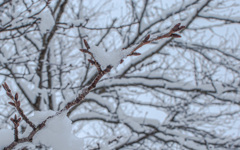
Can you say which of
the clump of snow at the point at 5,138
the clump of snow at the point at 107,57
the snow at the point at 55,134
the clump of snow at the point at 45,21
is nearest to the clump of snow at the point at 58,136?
the snow at the point at 55,134

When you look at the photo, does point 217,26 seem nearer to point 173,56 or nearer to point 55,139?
point 173,56

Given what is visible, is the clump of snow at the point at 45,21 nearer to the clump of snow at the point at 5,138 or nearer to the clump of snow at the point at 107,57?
the clump of snow at the point at 5,138

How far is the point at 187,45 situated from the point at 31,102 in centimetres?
354

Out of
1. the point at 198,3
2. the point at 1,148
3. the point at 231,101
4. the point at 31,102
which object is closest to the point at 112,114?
the point at 31,102

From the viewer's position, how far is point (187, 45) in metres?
4.76

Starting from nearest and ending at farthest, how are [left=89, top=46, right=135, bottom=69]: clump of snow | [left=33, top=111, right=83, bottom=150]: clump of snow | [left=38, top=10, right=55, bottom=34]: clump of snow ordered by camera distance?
1. [left=89, top=46, right=135, bottom=69]: clump of snow
2. [left=33, top=111, right=83, bottom=150]: clump of snow
3. [left=38, top=10, right=55, bottom=34]: clump of snow

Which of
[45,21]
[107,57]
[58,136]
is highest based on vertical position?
[45,21]

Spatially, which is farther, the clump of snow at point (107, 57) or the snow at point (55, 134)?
the snow at point (55, 134)

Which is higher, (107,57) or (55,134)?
(107,57)

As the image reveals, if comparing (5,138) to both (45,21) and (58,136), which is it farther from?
(45,21)

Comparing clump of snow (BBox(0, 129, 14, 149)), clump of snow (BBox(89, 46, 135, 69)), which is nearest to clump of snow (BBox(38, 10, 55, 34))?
clump of snow (BBox(0, 129, 14, 149))

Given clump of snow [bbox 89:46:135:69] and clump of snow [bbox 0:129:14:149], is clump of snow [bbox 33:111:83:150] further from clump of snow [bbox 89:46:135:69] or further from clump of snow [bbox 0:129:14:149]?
clump of snow [bbox 89:46:135:69]

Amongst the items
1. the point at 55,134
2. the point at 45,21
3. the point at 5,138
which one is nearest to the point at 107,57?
the point at 55,134

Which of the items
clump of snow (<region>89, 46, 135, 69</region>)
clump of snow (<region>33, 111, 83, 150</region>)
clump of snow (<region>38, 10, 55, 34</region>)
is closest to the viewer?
clump of snow (<region>89, 46, 135, 69</region>)
